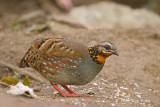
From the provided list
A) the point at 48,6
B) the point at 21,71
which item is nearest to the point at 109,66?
the point at 21,71

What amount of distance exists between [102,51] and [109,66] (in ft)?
7.01

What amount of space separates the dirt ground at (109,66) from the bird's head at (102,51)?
0.68 m

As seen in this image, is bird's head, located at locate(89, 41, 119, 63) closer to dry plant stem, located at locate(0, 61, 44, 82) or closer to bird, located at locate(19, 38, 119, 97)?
bird, located at locate(19, 38, 119, 97)

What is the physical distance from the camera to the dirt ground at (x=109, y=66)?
4.88 meters

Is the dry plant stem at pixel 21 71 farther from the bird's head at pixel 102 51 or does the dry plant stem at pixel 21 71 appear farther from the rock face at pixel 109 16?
the rock face at pixel 109 16

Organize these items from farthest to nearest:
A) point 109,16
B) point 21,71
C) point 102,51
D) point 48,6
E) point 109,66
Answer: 1. point 48,6
2. point 109,16
3. point 109,66
4. point 21,71
5. point 102,51

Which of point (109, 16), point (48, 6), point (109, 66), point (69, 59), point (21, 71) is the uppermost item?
point (48, 6)

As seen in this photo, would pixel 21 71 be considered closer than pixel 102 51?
No

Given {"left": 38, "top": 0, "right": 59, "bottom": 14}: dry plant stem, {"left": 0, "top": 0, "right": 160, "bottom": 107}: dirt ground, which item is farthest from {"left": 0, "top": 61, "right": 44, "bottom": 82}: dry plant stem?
{"left": 38, "top": 0, "right": 59, "bottom": 14}: dry plant stem

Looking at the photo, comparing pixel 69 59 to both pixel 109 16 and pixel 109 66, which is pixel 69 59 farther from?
pixel 109 16

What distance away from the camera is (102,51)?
15.9 feet

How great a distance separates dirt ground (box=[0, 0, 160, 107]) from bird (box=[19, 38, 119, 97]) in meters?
0.36

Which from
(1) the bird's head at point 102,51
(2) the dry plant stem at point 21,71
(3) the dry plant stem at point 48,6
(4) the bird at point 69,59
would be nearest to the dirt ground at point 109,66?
(2) the dry plant stem at point 21,71

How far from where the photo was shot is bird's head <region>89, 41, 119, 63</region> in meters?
4.83
